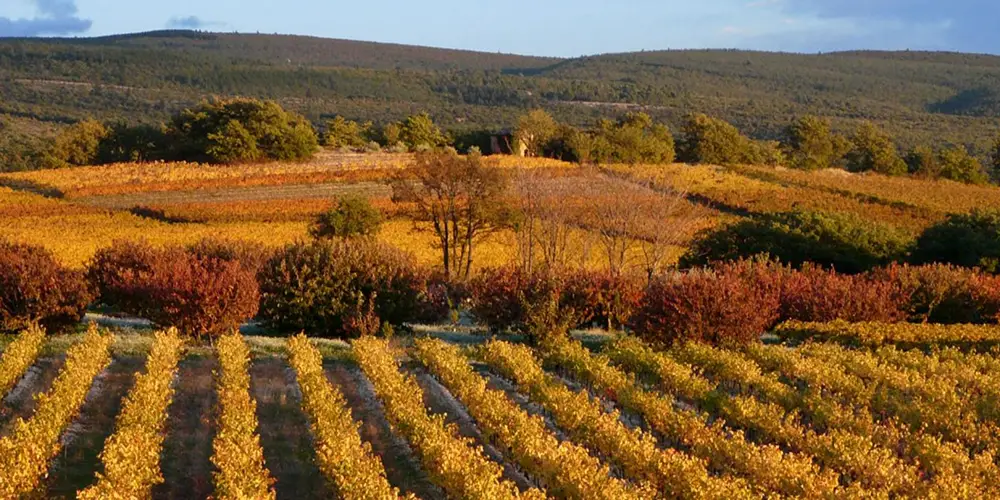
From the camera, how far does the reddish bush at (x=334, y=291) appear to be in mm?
16688

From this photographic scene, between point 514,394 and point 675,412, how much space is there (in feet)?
7.44

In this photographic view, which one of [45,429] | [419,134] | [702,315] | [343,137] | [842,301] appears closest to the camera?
[45,429]

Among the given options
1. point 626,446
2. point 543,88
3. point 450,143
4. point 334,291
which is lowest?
point 450,143

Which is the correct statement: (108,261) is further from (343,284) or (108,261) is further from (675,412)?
(675,412)

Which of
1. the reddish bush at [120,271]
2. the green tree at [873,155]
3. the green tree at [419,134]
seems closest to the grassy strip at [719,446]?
the reddish bush at [120,271]

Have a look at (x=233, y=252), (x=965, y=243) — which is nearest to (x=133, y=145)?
(x=233, y=252)

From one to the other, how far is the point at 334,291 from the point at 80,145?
195 ft

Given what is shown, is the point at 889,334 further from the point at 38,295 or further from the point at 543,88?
the point at 543,88

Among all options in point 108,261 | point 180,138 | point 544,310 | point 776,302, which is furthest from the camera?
point 180,138

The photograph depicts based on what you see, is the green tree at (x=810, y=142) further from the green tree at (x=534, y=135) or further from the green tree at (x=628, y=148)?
the green tree at (x=534, y=135)

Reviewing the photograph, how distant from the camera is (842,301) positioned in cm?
1708

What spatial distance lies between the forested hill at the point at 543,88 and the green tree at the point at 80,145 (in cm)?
3909

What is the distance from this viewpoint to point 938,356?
13750 mm

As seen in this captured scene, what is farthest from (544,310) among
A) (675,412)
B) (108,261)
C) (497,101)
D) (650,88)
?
(650,88)
